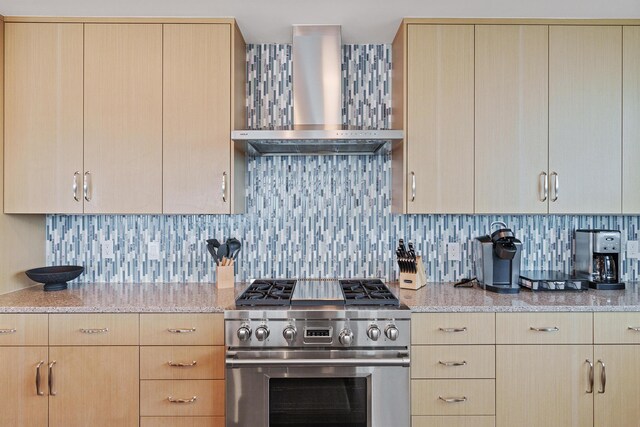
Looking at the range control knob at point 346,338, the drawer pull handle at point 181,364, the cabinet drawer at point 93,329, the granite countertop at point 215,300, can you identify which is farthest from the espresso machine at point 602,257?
the cabinet drawer at point 93,329

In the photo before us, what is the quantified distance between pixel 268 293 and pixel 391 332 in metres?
0.66

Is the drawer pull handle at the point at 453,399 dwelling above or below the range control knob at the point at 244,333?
below

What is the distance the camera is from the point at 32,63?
2.16m

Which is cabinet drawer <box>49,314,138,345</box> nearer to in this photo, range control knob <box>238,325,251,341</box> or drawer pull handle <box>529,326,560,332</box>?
range control knob <box>238,325,251,341</box>

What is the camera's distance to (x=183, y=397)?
1.88 m

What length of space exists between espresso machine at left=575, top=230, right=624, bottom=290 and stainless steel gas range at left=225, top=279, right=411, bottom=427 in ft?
4.26

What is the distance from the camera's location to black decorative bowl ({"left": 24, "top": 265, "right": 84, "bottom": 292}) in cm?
218

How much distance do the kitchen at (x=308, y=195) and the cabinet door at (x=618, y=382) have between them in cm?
1

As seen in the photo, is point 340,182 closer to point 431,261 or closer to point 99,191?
Result: point 431,261

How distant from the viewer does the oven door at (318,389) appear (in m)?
1.81

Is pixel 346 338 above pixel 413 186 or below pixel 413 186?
below

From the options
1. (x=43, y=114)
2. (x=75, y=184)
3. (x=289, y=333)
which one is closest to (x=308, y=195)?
(x=289, y=333)

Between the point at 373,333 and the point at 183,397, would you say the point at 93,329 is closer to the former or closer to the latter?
the point at 183,397

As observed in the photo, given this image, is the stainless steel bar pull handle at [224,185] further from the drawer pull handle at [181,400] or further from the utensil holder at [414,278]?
the utensil holder at [414,278]
